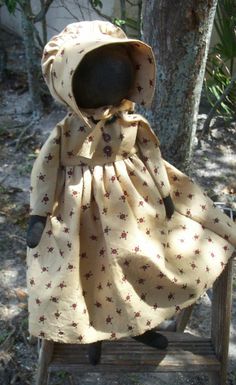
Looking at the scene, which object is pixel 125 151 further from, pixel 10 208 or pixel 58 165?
pixel 10 208

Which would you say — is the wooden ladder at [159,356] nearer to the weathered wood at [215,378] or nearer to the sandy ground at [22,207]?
the weathered wood at [215,378]

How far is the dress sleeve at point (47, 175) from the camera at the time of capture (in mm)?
1718

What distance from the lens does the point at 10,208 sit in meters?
3.57

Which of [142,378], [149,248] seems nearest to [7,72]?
[142,378]

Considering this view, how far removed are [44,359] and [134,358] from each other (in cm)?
34

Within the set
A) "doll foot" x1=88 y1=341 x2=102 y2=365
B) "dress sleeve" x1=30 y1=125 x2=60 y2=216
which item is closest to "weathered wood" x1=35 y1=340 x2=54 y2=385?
"doll foot" x1=88 y1=341 x2=102 y2=365

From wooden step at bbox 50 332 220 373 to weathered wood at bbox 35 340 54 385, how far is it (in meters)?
0.02

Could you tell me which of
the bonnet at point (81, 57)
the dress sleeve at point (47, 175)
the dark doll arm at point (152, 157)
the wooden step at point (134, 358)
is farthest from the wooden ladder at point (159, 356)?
the bonnet at point (81, 57)

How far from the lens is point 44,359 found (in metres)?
1.92

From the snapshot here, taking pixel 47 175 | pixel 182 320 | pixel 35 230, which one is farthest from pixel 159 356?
pixel 47 175

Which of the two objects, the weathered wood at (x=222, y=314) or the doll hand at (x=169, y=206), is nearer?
the doll hand at (x=169, y=206)

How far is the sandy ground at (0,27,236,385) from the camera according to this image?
2.49 m

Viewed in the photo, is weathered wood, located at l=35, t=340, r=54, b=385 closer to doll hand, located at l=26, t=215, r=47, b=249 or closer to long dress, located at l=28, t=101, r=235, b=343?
long dress, located at l=28, t=101, r=235, b=343

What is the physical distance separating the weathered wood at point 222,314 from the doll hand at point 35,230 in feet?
2.24
